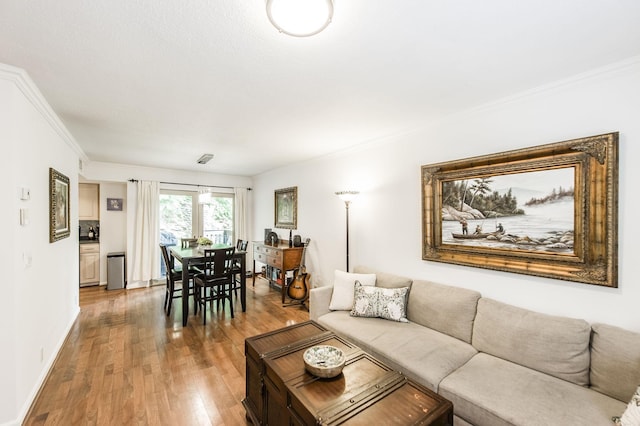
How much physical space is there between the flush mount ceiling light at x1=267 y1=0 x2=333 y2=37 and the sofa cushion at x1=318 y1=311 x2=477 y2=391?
222cm

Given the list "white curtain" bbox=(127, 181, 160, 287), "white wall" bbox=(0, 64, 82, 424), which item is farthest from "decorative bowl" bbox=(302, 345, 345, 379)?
"white curtain" bbox=(127, 181, 160, 287)

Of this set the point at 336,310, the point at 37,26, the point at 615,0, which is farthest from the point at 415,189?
the point at 37,26

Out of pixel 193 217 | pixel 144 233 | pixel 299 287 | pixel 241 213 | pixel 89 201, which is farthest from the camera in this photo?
pixel 241 213

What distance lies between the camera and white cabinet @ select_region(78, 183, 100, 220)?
542cm

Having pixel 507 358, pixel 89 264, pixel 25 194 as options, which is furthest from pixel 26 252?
pixel 89 264

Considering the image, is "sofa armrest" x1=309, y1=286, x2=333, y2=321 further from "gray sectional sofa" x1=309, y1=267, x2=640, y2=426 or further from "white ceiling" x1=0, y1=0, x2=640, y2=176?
"white ceiling" x1=0, y1=0, x2=640, y2=176

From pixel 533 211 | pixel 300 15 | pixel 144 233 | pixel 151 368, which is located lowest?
pixel 151 368

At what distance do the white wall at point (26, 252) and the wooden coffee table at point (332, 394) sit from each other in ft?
5.31

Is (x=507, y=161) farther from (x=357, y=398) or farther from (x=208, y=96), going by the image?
(x=208, y=96)

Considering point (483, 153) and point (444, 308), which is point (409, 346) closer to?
point (444, 308)

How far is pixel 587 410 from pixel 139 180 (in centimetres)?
657

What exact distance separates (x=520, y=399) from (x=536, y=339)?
535 millimetres

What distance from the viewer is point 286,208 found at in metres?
5.30

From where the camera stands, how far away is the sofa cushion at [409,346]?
192 cm
